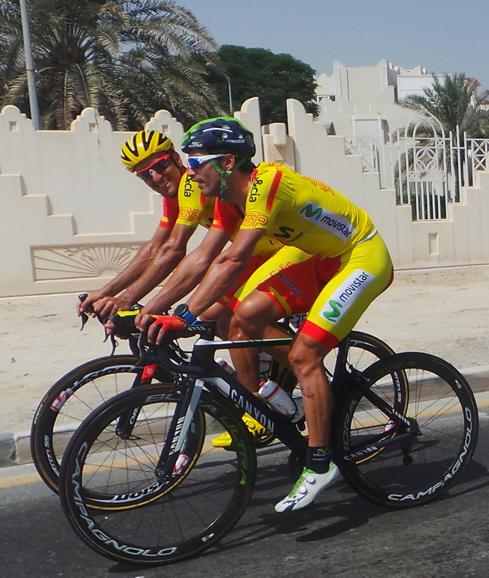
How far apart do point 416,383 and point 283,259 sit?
0.98 metres

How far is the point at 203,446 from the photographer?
154 inches

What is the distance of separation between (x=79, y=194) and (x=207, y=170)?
8899 mm

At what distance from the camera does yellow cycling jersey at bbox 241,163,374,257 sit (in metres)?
3.44

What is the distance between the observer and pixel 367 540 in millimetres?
3592

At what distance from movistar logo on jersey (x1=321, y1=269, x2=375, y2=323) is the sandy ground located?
267 cm

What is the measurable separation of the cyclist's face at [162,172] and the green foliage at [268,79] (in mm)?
48948

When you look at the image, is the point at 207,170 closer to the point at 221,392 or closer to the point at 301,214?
the point at 301,214

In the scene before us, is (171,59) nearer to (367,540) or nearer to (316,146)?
(316,146)

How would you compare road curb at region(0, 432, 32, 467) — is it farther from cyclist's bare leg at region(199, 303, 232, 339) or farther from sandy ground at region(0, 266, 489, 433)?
cyclist's bare leg at region(199, 303, 232, 339)

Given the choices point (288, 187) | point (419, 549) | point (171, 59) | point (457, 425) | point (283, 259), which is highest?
point (171, 59)

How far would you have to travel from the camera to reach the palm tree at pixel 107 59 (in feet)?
61.7

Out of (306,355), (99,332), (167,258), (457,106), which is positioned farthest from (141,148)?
(457,106)

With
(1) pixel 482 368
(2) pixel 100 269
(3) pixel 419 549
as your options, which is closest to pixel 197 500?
(3) pixel 419 549

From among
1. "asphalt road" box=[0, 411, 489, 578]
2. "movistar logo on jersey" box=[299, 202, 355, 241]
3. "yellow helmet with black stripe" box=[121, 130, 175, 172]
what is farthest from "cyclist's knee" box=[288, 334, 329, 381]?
"yellow helmet with black stripe" box=[121, 130, 175, 172]
